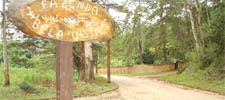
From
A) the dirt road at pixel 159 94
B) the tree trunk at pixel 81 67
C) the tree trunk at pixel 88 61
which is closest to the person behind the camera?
Result: the dirt road at pixel 159 94

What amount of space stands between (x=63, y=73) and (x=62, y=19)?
946mm

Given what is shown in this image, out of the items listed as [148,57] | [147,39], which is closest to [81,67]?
[147,39]

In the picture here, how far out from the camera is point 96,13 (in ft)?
13.6

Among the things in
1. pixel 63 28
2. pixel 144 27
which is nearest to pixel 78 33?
pixel 63 28

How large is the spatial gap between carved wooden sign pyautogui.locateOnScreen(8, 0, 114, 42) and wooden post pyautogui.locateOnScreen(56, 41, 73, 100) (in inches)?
8.0

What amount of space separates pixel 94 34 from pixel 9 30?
10809 millimetres

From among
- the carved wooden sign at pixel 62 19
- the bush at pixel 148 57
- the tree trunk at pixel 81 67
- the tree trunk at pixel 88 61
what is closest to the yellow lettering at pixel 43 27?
the carved wooden sign at pixel 62 19

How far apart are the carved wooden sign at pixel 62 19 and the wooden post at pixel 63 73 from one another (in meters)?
0.20

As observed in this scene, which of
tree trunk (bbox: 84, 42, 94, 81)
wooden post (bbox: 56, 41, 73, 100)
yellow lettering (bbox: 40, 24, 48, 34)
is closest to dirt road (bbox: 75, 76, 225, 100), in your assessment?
tree trunk (bbox: 84, 42, 94, 81)

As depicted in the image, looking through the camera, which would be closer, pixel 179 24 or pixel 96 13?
pixel 96 13

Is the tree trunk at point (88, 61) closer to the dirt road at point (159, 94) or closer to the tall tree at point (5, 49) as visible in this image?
the dirt road at point (159, 94)

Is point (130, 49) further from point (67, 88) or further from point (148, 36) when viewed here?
point (67, 88)

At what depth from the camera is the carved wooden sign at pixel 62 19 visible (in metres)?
3.34

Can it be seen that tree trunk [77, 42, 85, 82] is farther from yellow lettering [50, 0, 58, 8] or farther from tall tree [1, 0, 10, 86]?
yellow lettering [50, 0, 58, 8]
